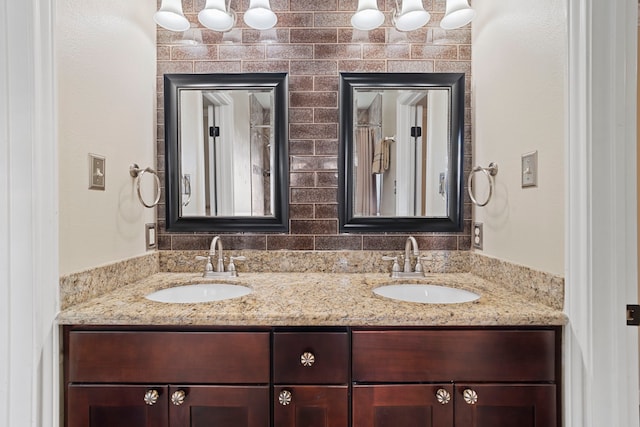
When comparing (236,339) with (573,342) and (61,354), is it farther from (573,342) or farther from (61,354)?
(573,342)

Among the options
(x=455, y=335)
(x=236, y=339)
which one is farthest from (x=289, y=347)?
(x=455, y=335)

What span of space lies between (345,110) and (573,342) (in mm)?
1225

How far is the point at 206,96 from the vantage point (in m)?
1.51

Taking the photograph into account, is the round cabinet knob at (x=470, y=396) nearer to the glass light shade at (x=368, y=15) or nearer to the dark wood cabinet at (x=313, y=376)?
the dark wood cabinet at (x=313, y=376)

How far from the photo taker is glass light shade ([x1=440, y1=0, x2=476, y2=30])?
138 centimetres

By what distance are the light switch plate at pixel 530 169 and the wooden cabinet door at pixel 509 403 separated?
66 centimetres

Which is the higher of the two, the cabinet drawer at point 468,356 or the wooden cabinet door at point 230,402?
the cabinet drawer at point 468,356

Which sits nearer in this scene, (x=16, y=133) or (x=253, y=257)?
(x=16, y=133)

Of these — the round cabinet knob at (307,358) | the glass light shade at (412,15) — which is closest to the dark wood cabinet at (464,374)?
the round cabinet knob at (307,358)

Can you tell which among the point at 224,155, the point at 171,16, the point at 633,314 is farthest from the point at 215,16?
the point at 633,314

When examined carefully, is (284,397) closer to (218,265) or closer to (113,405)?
(113,405)

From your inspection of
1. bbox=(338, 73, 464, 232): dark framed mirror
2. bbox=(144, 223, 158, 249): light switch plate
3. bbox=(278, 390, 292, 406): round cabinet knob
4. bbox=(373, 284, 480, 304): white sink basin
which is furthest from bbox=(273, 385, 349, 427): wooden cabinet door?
bbox=(144, 223, 158, 249): light switch plate

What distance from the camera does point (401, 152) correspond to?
1489mm

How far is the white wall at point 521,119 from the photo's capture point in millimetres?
971
